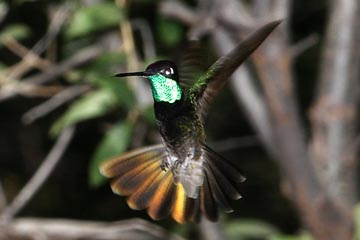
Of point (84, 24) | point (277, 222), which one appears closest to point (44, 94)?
point (84, 24)

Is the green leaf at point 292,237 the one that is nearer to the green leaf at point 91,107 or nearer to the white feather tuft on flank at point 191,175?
the green leaf at point 91,107

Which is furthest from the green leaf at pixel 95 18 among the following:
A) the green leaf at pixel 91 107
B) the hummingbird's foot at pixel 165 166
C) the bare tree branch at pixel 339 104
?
the hummingbird's foot at pixel 165 166

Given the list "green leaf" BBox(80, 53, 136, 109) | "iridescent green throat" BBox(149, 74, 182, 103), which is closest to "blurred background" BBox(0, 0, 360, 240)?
"green leaf" BBox(80, 53, 136, 109)

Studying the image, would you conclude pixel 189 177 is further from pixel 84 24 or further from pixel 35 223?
pixel 35 223

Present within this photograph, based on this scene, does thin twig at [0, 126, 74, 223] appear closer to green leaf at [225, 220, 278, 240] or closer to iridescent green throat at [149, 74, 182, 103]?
green leaf at [225, 220, 278, 240]

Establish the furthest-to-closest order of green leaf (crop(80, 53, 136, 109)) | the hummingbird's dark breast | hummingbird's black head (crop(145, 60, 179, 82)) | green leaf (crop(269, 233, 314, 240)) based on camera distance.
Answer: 1. green leaf (crop(269, 233, 314, 240))
2. green leaf (crop(80, 53, 136, 109))
3. the hummingbird's dark breast
4. hummingbird's black head (crop(145, 60, 179, 82))

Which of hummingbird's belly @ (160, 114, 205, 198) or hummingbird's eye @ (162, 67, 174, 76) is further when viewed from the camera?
hummingbird's belly @ (160, 114, 205, 198)
